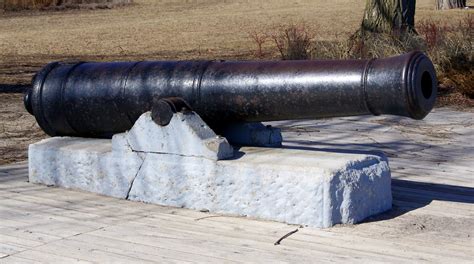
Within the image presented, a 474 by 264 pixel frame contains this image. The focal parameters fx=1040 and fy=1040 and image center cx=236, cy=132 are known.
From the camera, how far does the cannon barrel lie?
22.3 ft

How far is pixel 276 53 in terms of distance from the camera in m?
19.6

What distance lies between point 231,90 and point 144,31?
1863 cm

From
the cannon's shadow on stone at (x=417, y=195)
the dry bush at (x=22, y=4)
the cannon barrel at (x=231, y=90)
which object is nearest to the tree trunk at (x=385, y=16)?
the cannon's shadow on stone at (x=417, y=195)

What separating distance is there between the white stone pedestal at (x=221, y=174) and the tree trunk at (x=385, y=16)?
9.75 m

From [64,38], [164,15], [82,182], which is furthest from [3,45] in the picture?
[82,182]

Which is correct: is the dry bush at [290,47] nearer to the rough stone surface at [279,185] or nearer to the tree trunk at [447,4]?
the rough stone surface at [279,185]

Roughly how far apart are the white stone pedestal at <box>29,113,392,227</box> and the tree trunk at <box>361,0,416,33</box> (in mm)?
9751

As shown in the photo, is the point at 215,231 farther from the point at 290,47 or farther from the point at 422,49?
the point at 290,47

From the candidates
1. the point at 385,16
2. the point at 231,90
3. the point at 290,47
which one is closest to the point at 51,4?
the point at 385,16

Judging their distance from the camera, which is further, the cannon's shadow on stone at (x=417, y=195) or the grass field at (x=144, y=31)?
the grass field at (x=144, y=31)

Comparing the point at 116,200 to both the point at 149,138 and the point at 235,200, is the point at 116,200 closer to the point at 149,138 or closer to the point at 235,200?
the point at 149,138

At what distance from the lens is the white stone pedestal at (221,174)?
6.99 m

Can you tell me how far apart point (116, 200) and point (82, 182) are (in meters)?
0.43

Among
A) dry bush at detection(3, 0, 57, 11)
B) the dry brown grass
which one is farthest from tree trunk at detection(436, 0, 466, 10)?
dry bush at detection(3, 0, 57, 11)
